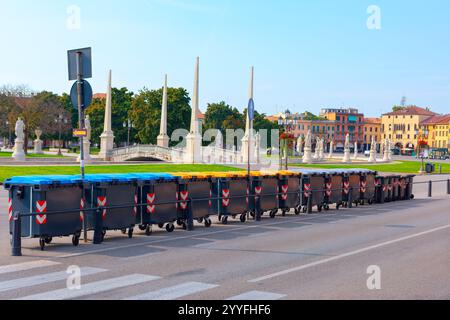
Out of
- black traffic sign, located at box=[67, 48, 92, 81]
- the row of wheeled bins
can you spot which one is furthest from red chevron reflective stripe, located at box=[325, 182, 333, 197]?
black traffic sign, located at box=[67, 48, 92, 81]

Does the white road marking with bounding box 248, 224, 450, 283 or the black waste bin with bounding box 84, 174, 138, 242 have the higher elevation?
the black waste bin with bounding box 84, 174, 138, 242

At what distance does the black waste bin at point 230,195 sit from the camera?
17.9m

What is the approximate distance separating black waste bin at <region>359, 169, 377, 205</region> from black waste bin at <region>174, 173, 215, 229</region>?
980 centimetres

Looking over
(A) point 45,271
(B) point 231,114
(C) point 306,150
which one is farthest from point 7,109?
(A) point 45,271

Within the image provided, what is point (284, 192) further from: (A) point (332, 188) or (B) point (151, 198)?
(B) point (151, 198)

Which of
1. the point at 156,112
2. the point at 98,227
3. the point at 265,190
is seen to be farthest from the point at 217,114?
the point at 98,227

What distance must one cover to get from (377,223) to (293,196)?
10.2 feet

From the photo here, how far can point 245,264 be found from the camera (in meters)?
11.6

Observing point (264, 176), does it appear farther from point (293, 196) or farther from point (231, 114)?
point (231, 114)

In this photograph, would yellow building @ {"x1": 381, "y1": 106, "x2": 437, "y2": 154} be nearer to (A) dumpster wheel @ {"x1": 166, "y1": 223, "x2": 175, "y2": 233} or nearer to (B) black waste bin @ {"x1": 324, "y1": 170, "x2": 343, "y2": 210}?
(B) black waste bin @ {"x1": 324, "y1": 170, "x2": 343, "y2": 210}

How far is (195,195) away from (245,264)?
18.8 ft

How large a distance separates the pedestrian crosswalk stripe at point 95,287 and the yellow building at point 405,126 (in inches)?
6751

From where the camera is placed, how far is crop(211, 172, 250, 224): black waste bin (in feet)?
58.9

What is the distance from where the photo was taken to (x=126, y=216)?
14.9 metres
